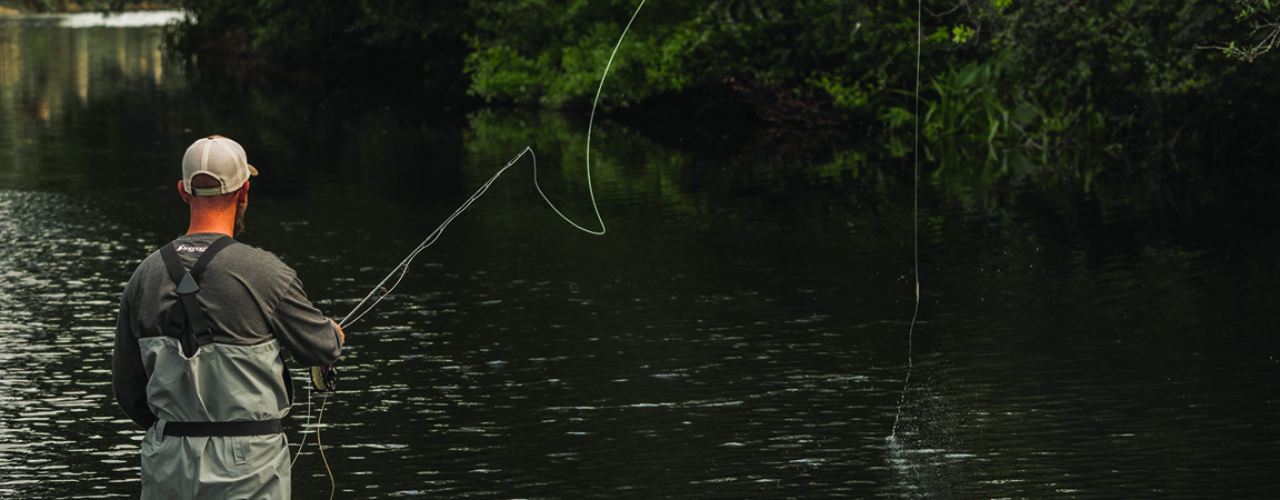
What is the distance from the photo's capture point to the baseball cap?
185 inches

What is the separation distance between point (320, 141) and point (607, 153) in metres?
5.52

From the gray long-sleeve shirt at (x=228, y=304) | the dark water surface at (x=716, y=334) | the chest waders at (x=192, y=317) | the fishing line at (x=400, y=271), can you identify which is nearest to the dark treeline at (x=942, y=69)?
the dark water surface at (x=716, y=334)

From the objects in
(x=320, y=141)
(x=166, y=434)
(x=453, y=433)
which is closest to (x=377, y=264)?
(x=453, y=433)

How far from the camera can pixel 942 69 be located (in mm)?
27594

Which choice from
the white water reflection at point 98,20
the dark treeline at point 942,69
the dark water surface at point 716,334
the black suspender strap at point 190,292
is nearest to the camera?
the black suspender strap at point 190,292

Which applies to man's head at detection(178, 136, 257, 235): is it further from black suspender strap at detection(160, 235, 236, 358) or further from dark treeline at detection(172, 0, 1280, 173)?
dark treeline at detection(172, 0, 1280, 173)

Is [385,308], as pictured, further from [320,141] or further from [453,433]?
[320,141]

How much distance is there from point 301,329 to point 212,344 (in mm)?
243


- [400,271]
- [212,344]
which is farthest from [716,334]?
[212,344]

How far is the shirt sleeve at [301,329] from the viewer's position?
Result: 4.72 metres

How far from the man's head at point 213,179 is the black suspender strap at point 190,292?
0.37 feet

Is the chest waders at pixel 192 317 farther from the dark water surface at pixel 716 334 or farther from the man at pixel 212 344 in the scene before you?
the dark water surface at pixel 716 334

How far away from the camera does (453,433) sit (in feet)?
29.3

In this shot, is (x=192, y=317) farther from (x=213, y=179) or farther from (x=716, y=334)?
(x=716, y=334)
